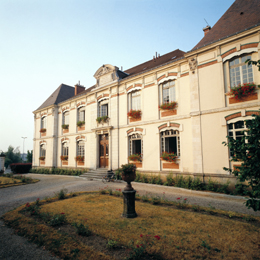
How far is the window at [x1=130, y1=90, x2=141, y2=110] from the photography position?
13641mm

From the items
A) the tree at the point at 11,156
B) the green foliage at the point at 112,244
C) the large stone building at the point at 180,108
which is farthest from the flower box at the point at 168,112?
the tree at the point at 11,156

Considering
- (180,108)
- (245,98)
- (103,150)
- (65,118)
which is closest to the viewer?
(245,98)

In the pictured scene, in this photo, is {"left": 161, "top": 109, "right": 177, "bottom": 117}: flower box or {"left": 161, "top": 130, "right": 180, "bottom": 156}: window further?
{"left": 161, "top": 130, "right": 180, "bottom": 156}: window

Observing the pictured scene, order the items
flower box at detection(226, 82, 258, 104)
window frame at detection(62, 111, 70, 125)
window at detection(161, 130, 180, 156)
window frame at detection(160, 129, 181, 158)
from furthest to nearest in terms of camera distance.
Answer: window frame at detection(62, 111, 70, 125) → window at detection(161, 130, 180, 156) → window frame at detection(160, 129, 181, 158) → flower box at detection(226, 82, 258, 104)

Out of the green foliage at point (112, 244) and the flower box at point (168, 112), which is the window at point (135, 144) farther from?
the green foliage at point (112, 244)

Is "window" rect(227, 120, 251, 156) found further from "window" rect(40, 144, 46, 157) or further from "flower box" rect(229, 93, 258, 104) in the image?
"window" rect(40, 144, 46, 157)

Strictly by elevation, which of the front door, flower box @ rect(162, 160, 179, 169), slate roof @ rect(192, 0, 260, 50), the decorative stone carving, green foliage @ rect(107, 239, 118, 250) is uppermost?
slate roof @ rect(192, 0, 260, 50)

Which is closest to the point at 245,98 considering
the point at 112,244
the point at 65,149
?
the point at 112,244

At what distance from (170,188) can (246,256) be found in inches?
266

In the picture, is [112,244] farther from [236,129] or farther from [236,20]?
[236,20]

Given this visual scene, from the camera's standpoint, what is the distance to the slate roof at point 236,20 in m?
9.23

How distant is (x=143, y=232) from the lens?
14.0ft

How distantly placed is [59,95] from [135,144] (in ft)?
43.9

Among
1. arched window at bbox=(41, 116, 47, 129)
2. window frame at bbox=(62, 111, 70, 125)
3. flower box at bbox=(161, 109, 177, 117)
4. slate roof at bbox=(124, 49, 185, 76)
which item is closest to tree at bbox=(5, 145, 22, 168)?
arched window at bbox=(41, 116, 47, 129)
